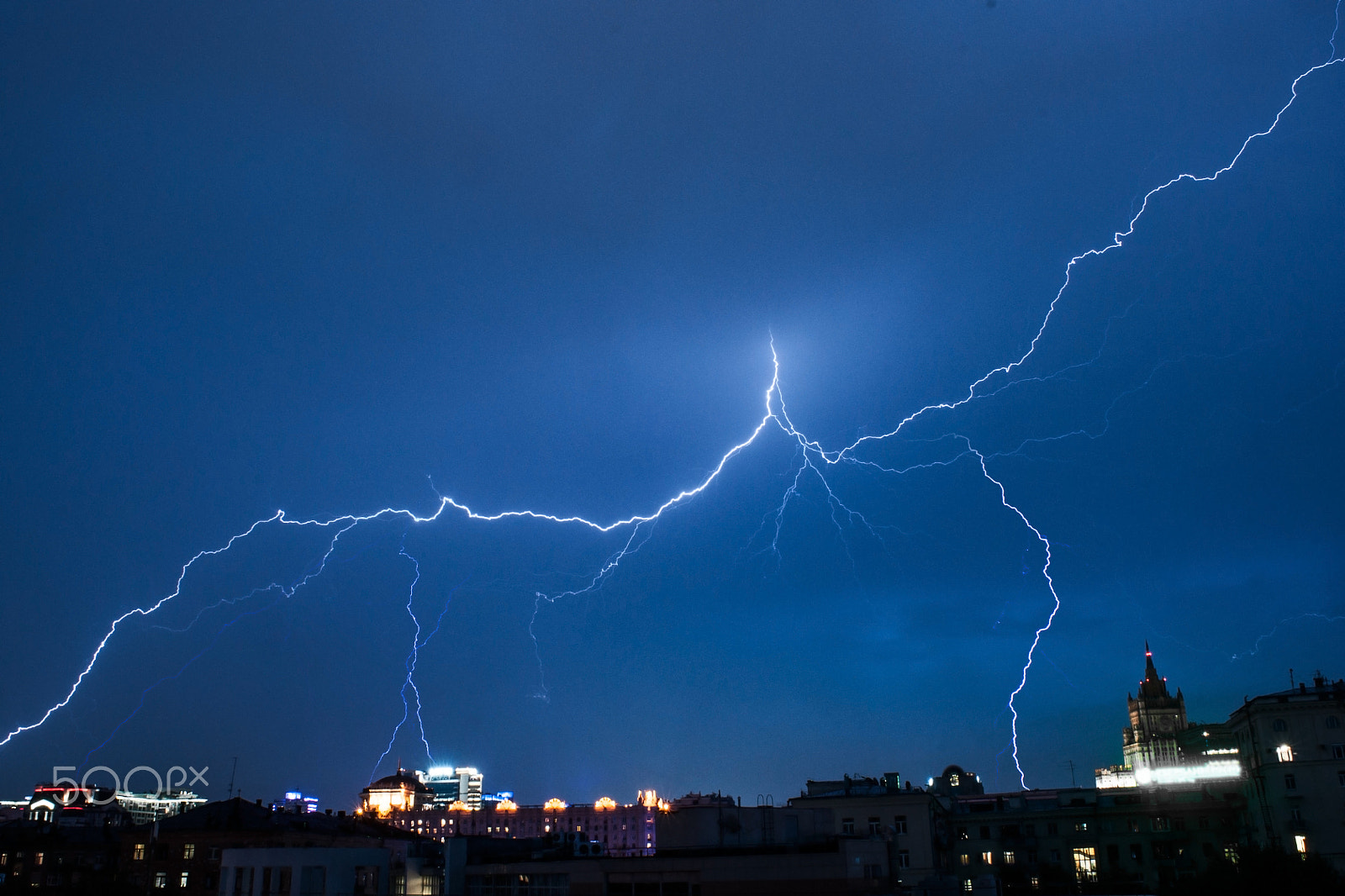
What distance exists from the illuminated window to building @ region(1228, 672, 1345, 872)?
7362 millimetres

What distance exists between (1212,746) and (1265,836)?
2106 inches

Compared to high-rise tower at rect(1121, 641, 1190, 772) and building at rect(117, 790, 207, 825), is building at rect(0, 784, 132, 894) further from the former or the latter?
building at rect(117, 790, 207, 825)

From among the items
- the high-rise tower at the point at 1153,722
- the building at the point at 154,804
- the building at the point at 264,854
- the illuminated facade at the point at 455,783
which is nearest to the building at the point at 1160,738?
the high-rise tower at the point at 1153,722

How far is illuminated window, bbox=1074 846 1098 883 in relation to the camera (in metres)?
46.5

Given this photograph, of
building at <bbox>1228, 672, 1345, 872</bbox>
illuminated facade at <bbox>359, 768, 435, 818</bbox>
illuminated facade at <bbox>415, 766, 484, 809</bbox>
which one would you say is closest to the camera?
building at <bbox>1228, 672, 1345, 872</bbox>

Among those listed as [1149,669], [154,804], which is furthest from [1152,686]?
[154,804]

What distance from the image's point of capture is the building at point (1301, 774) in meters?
44.9

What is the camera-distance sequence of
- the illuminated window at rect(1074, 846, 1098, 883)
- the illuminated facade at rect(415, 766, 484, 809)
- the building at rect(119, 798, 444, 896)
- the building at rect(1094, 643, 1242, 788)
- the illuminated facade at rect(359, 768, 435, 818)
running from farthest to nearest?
the illuminated facade at rect(415, 766, 484, 809), the illuminated facade at rect(359, 768, 435, 818), the building at rect(1094, 643, 1242, 788), the illuminated window at rect(1074, 846, 1098, 883), the building at rect(119, 798, 444, 896)

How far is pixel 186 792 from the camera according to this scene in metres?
180

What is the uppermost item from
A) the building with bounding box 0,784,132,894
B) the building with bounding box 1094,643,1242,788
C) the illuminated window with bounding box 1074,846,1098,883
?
the building with bounding box 1094,643,1242,788

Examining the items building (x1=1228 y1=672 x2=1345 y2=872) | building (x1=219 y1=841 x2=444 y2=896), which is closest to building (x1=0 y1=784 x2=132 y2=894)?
building (x1=219 y1=841 x2=444 y2=896)

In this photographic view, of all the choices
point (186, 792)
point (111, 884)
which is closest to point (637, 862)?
point (111, 884)

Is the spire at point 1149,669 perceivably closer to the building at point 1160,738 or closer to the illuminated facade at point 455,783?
the building at point 1160,738

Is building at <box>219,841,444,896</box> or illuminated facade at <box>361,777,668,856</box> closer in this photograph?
building at <box>219,841,444,896</box>
